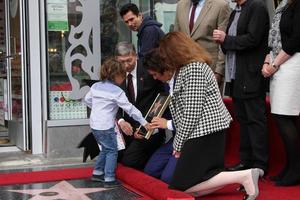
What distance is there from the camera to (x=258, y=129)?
4.28m

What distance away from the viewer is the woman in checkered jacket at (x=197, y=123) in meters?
3.50

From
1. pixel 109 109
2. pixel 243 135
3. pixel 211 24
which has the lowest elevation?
pixel 243 135

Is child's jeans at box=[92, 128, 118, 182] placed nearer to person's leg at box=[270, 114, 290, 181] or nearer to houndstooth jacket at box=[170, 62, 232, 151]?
houndstooth jacket at box=[170, 62, 232, 151]

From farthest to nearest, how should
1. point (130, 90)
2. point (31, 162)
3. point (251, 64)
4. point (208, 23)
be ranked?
point (31, 162), point (130, 90), point (208, 23), point (251, 64)

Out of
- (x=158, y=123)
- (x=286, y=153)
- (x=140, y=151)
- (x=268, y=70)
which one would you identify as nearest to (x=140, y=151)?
(x=140, y=151)

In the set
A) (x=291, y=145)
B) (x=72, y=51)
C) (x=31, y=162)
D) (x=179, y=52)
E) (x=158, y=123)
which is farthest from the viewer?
(x=72, y=51)

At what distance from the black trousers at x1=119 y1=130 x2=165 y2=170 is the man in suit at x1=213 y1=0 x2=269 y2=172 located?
2.73 ft

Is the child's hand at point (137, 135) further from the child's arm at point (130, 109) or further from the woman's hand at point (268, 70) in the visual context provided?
the woman's hand at point (268, 70)

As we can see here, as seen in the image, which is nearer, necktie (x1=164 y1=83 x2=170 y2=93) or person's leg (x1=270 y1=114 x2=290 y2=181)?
person's leg (x1=270 y1=114 x2=290 y2=181)

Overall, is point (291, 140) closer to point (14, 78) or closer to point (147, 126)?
point (147, 126)

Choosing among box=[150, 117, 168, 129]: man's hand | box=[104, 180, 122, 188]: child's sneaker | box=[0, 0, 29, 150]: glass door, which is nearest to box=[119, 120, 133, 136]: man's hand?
box=[104, 180, 122, 188]: child's sneaker

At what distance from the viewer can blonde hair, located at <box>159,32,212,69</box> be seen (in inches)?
142

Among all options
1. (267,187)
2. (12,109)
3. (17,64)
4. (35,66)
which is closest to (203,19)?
(267,187)

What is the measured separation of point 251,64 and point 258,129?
56 cm
